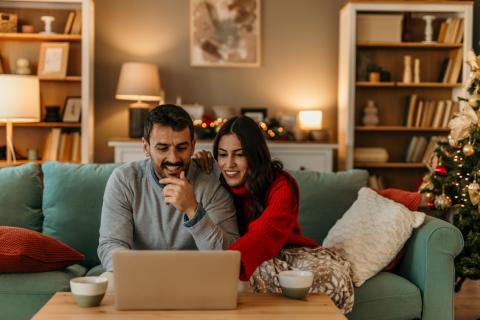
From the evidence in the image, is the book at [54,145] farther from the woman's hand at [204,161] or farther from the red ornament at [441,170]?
the woman's hand at [204,161]

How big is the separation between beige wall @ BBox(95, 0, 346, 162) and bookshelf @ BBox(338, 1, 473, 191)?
220mm

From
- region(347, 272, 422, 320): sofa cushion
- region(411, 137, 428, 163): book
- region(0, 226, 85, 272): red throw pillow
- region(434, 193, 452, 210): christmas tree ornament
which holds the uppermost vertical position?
region(411, 137, 428, 163): book

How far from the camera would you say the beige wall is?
6164 mm

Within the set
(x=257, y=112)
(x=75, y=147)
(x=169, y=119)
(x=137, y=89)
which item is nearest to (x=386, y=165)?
(x=257, y=112)

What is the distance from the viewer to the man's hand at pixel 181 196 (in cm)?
221

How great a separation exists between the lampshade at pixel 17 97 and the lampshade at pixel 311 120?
7.70 ft

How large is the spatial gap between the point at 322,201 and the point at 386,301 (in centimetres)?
63

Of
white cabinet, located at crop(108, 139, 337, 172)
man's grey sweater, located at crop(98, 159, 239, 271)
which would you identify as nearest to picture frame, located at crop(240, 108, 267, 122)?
white cabinet, located at crop(108, 139, 337, 172)

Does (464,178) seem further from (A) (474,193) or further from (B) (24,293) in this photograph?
(B) (24,293)

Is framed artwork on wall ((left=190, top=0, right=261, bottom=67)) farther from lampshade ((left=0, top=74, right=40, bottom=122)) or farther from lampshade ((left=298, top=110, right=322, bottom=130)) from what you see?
lampshade ((left=0, top=74, right=40, bottom=122))

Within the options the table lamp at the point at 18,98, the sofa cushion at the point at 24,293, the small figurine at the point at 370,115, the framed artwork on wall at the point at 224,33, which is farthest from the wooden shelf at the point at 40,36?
the sofa cushion at the point at 24,293

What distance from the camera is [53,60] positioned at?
5.76m

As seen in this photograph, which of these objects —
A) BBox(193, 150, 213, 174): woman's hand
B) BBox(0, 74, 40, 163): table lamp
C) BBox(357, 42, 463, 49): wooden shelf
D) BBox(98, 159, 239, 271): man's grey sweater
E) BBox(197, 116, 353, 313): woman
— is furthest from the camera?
BBox(357, 42, 463, 49): wooden shelf

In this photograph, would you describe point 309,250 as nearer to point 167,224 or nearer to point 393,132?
point 167,224
